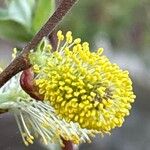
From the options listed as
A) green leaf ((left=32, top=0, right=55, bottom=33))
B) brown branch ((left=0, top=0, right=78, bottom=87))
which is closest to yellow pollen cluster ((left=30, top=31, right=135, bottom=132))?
brown branch ((left=0, top=0, right=78, bottom=87))

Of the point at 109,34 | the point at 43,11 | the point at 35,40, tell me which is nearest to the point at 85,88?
the point at 35,40

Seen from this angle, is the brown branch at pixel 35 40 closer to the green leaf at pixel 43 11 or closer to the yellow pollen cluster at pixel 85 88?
the yellow pollen cluster at pixel 85 88

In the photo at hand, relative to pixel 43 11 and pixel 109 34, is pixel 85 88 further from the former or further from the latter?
pixel 109 34

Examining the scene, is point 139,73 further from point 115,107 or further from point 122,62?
point 115,107

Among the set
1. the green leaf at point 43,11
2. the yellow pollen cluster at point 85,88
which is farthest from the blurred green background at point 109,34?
the yellow pollen cluster at point 85,88

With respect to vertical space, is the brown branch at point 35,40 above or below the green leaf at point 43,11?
below

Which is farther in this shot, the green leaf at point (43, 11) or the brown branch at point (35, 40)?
the green leaf at point (43, 11)

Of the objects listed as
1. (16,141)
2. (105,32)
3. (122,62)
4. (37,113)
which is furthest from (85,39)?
(37,113)
